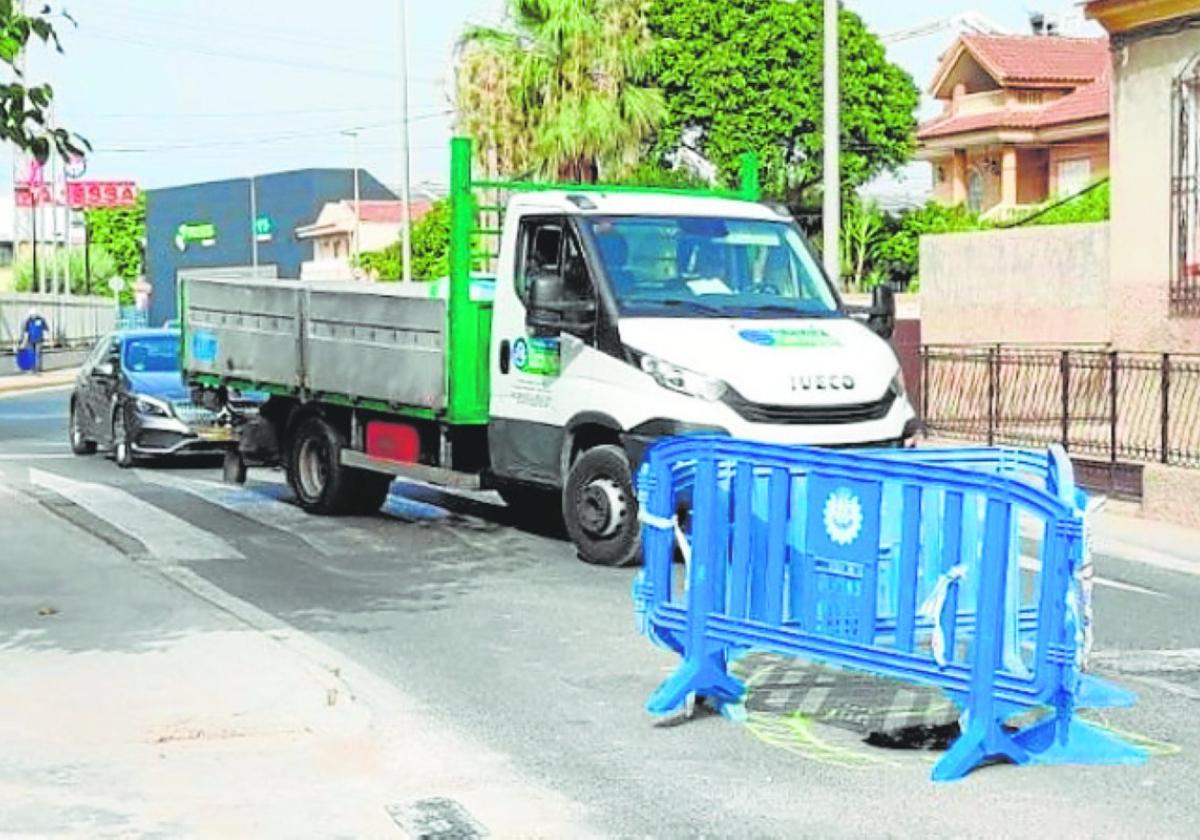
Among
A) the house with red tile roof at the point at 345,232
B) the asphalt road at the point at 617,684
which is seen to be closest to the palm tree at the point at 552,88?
the asphalt road at the point at 617,684

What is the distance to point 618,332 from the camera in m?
12.9

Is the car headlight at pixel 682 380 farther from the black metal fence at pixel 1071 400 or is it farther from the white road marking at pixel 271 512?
the black metal fence at pixel 1071 400

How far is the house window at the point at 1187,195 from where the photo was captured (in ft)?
63.6

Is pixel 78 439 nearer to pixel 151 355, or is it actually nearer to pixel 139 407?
pixel 151 355

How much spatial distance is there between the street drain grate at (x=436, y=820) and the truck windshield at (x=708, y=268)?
20.4 feet

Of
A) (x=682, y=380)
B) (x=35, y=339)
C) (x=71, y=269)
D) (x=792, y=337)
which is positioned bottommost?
(x=35, y=339)

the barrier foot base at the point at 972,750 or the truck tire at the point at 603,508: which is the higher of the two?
the truck tire at the point at 603,508

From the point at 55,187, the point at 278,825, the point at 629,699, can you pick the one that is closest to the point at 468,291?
the point at 629,699

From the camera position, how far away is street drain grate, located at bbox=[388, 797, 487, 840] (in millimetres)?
6750

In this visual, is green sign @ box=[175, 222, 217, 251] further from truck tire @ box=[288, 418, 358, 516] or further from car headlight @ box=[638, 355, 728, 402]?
car headlight @ box=[638, 355, 728, 402]

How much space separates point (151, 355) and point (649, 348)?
1088 centimetres

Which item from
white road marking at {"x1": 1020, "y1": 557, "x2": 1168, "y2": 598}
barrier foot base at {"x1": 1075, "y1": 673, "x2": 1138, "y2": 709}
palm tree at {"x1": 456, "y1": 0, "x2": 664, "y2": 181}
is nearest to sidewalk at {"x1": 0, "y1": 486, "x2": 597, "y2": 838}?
barrier foot base at {"x1": 1075, "y1": 673, "x2": 1138, "y2": 709}

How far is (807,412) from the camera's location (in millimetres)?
12602

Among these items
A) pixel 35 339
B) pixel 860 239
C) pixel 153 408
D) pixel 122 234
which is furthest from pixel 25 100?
pixel 122 234
